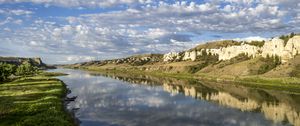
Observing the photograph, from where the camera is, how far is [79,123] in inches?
2103

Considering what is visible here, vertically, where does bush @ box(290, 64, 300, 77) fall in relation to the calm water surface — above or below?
above

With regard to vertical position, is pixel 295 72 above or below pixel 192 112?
above

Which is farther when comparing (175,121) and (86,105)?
(86,105)

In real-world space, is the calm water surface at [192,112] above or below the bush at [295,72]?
below

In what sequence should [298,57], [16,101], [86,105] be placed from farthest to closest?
1. [298,57]
2. [86,105]
3. [16,101]

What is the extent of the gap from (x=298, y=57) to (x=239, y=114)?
139 m

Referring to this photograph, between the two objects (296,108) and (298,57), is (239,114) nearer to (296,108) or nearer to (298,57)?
(296,108)

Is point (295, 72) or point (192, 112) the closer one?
point (192, 112)

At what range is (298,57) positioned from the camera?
192 m

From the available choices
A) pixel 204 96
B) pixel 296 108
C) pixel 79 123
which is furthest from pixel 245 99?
pixel 79 123

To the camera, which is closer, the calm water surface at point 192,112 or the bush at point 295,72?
the calm water surface at point 192,112

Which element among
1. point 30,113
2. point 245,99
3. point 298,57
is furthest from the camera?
point 298,57

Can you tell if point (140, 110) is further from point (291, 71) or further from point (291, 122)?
point (291, 71)

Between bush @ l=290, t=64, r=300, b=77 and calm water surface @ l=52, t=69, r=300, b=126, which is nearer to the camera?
calm water surface @ l=52, t=69, r=300, b=126
